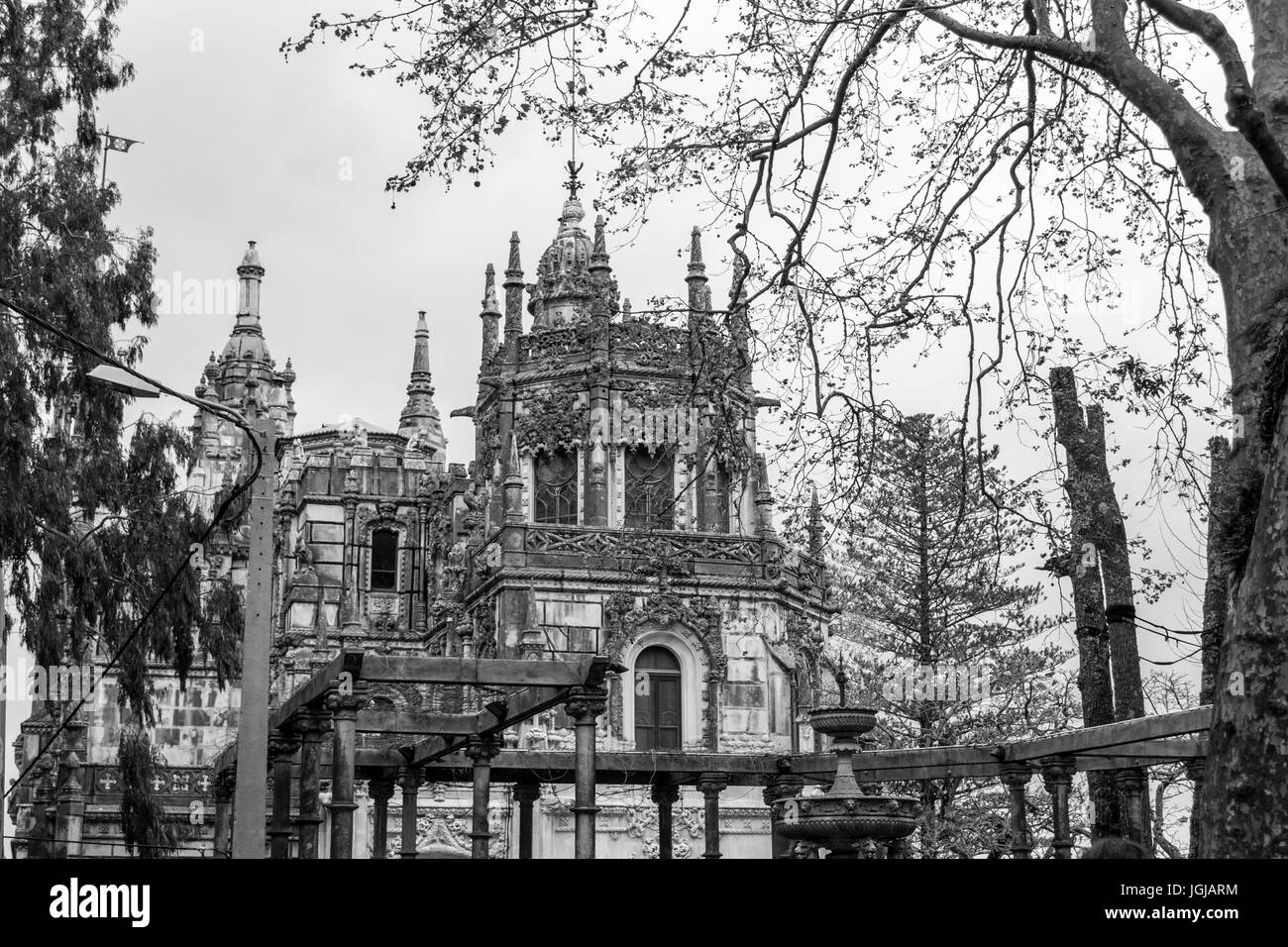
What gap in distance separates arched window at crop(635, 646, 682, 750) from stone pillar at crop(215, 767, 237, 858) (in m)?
15.0

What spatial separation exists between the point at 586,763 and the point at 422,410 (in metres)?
51.1

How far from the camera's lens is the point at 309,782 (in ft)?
64.7

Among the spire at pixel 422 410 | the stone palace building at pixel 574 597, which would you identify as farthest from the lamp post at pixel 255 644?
the spire at pixel 422 410

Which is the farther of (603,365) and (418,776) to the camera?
(603,365)

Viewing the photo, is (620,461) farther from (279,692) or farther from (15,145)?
(15,145)

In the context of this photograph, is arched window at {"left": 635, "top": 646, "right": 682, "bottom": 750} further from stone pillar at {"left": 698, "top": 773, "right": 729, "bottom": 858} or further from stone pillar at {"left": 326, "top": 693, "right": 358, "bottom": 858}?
stone pillar at {"left": 326, "top": 693, "right": 358, "bottom": 858}

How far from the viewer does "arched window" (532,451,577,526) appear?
1764 inches

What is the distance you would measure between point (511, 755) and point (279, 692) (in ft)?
80.4

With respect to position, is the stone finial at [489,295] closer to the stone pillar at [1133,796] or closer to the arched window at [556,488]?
the arched window at [556,488]

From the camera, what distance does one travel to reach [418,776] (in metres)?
24.2

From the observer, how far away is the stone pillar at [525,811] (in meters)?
25.1

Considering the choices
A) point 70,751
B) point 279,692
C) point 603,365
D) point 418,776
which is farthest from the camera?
point 279,692
